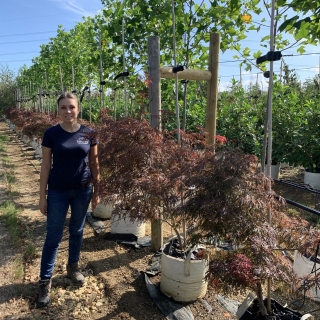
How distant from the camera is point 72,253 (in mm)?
3107

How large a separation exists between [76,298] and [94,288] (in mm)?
206

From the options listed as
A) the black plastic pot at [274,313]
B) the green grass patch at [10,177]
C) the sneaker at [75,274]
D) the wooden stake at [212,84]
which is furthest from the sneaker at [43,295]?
the green grass patch at [10,177]

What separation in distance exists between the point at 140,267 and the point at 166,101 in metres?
3.53

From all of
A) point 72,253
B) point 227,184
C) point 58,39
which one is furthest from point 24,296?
point 58,39

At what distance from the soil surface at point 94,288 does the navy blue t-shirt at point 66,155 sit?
3.26 feet

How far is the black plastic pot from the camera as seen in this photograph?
2.14 metres

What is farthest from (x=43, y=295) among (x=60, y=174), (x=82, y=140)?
(x=82, y=140)

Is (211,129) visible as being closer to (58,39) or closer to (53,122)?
(53,122)

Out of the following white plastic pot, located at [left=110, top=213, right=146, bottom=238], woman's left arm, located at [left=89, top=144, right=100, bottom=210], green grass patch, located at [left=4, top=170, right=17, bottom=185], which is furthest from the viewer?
green grass patch, located at [left=4, top=170, right=17, bottom=185]

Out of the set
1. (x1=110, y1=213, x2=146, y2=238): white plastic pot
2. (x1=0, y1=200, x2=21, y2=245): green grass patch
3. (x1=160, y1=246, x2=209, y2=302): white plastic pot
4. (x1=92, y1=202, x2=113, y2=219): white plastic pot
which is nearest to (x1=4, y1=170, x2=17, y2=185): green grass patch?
(x1=0, y1=200, x2=21, y2=245): green grass patch

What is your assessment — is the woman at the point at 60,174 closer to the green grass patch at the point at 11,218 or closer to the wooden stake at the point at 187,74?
the wooden stake at the point at 187,74

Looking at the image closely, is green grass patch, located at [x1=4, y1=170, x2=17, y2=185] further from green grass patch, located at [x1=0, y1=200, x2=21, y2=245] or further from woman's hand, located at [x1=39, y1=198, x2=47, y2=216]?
woman's hand, located at [x1=39, y1=198, x2=47, y2=216]

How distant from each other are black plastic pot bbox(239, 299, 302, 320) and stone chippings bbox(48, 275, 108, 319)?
1.25m

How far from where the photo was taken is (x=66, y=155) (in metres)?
2.76
